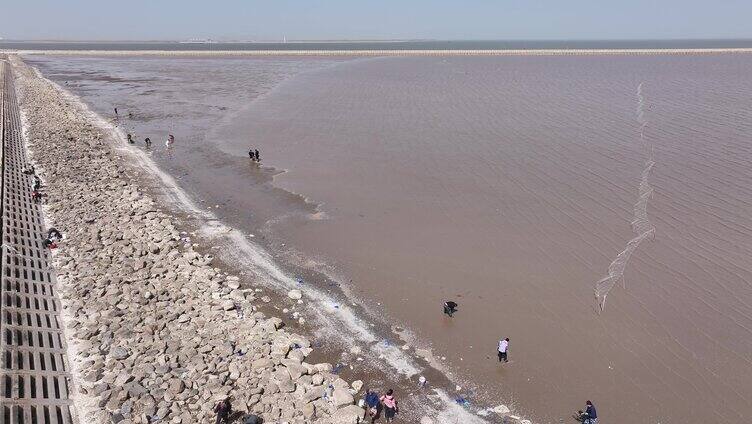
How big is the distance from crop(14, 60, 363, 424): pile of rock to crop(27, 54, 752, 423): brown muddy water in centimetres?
372

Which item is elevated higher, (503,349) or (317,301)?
(503,349)

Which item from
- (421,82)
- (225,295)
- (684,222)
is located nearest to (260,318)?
(225,295)

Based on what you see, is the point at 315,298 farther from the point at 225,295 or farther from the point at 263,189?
the point at 263,189

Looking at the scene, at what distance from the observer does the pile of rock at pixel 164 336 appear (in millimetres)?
12500

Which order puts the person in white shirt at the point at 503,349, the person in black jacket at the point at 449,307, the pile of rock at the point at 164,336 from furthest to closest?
the person in black jacket at the point at 449,307 → the person in white shirt at the point at 503,349 → the pile of rock at the point at 164,336

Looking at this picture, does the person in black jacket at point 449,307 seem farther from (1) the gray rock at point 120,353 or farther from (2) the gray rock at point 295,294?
(1) the gray rock at point 120,353

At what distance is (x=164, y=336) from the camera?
592 inches

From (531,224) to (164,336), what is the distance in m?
16.0

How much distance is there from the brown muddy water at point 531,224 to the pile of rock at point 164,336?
146 inches

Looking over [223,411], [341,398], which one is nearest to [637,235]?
[341,398]

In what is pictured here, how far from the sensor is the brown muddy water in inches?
567

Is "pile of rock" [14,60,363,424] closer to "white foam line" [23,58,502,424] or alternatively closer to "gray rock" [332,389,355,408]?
"gray rock" [332,389,355,408]

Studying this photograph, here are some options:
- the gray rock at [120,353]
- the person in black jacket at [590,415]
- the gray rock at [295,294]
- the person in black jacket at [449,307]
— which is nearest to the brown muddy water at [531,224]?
the person in black jacket at [449,307]

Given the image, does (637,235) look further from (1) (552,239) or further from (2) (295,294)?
(2) (295,294)
